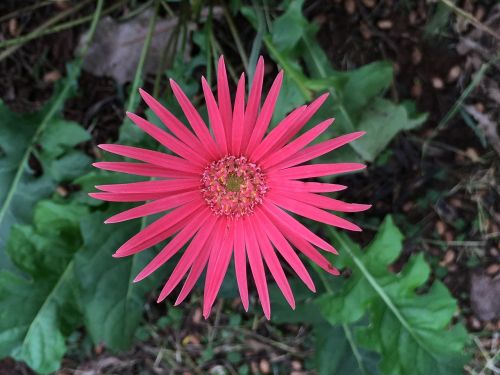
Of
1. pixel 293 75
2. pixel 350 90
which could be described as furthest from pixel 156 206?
pixel 350 90

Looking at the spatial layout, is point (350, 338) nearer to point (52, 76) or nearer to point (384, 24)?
point (384, 24)

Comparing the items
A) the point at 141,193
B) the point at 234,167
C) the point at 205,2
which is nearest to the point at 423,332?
the point at 234,167

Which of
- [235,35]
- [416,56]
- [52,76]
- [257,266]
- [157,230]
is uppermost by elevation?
[52,76]

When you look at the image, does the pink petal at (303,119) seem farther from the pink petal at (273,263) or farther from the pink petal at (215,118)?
the pink petal at (273,263)

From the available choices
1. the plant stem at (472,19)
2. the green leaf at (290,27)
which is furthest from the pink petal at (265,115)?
the plant stem at (472,19)

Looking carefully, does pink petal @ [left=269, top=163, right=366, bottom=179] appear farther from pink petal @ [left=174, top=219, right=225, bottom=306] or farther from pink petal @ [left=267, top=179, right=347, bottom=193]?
pink petal @ [left=174, top=219, right=225, bottom=306]

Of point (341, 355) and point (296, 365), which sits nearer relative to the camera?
point (341, 355)
